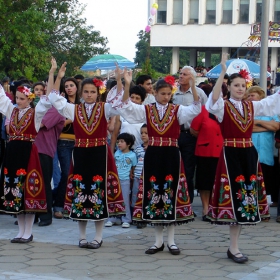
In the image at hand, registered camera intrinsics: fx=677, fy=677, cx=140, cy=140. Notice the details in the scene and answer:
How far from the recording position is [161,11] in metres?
46.7

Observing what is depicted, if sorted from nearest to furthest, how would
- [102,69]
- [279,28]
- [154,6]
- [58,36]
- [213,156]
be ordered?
1. [213,156]
2. [102,69]
3. [279,28]
4. [58,36]
5. [154,6]

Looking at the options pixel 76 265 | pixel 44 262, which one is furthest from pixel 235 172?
pixel 44 262

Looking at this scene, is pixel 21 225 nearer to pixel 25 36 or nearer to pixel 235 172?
pixel 235 172

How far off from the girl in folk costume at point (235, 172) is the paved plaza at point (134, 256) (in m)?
0.36

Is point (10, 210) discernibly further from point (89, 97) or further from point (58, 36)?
point (58, 36)

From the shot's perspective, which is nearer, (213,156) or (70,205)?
(70,205)

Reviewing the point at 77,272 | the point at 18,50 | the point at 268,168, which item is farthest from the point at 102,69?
the point at 77,272

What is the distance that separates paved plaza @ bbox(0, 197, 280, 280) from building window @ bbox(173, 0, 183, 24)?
129ft

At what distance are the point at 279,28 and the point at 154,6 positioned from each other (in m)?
12.7

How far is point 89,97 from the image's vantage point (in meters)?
7.02

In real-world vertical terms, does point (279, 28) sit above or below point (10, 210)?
above

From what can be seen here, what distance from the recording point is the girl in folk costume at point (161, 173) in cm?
678

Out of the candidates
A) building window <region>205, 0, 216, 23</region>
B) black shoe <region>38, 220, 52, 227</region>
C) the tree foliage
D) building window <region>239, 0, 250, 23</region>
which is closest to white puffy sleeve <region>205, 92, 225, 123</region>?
black shoe <region>38, 220, 52, 227</region>

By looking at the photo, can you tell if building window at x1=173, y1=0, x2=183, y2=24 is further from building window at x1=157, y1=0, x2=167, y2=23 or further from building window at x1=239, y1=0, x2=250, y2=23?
building window at x1=239, y1=0, x2=250, y2=23
